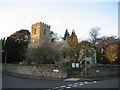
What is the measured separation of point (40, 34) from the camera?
177 ft

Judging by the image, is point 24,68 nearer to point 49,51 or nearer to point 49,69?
point 49,69

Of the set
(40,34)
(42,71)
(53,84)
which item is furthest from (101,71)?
(40,34)

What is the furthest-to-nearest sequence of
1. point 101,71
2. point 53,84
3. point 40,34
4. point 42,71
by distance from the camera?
point 40,34, point 101,71, point 42,71, point 53,84

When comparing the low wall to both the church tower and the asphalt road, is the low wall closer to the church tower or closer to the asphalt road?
the asphalt road

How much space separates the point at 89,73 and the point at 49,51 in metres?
12.4

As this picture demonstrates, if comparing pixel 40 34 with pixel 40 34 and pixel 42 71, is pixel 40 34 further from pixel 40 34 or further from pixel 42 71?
pixel 42 71

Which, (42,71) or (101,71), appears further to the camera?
(101,71)

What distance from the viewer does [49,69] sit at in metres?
22.2

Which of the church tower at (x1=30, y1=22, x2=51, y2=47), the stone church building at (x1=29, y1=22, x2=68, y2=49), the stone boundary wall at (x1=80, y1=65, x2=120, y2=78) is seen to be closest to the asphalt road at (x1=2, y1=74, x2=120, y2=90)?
the stone boundary wall at (x1=80, y1=65, x2=120, y2=78)

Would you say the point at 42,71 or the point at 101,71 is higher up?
the point at 42,71

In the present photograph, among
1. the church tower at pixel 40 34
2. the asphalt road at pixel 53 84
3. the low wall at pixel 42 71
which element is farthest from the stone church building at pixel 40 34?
the asphalt road at pixel 53 84

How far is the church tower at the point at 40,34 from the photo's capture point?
53.8 metres

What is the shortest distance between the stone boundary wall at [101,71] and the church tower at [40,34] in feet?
95.6

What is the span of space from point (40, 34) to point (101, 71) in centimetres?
3248
